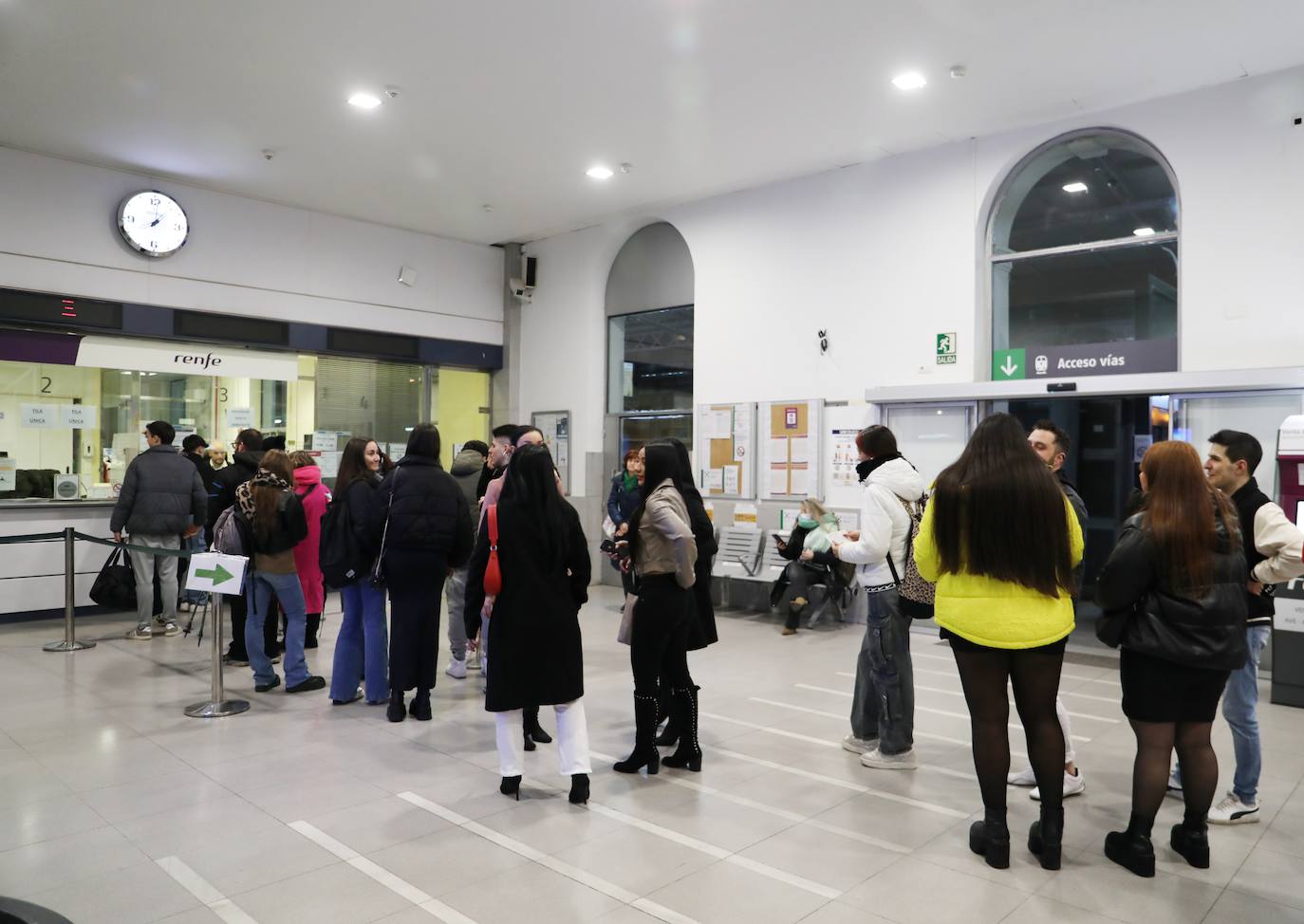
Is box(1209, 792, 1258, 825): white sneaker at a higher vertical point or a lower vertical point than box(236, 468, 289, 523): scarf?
lower

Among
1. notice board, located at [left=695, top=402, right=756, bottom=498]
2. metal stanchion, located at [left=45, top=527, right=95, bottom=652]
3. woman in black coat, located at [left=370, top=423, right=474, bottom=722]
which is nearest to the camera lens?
woman in black coat, located at [left=370, top=423, right=474, bottom=722]

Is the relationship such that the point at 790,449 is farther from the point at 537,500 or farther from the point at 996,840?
the point at 996,840

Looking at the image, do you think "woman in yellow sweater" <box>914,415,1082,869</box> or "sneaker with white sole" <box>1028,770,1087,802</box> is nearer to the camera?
"woman in yellow sweater" <box>914,415,1082,869</box>

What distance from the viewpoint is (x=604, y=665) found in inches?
247

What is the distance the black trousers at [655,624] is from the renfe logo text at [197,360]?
6.86 meters

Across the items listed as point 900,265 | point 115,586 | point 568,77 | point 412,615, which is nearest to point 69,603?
point 115,586

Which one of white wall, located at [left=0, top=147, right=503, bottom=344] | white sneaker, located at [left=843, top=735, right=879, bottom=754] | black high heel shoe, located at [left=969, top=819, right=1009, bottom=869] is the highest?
white wall, located at [left=0, top=147, right=503, bottom=344]

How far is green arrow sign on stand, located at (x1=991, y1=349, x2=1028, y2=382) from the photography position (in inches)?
289

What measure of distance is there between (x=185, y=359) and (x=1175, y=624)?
346 inches

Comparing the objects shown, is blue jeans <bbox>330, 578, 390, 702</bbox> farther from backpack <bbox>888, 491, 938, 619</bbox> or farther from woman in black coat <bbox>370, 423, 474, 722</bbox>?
backpack <bbox>888, 491, 938, 619</bbox>

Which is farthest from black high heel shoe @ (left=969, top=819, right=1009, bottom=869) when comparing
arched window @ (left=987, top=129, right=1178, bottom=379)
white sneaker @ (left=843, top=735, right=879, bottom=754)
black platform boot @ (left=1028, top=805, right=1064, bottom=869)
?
arched window @ (left=987, top=129, right=1178, bottom=379)

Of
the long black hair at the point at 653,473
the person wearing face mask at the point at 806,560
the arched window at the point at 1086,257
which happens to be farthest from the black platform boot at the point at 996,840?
the arched window at the point at 1086,257

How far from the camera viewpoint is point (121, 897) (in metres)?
2.86

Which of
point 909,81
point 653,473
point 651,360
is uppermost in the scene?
point 909,81
